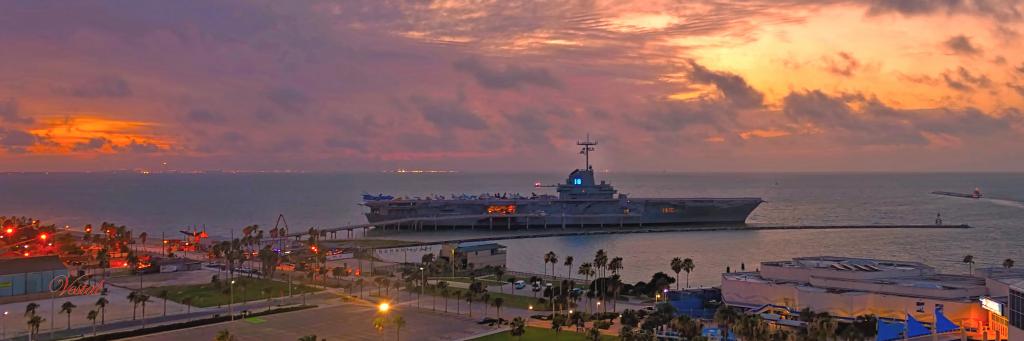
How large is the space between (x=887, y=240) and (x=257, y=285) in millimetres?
84131

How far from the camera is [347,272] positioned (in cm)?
6675

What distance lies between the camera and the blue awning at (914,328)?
40188 mm

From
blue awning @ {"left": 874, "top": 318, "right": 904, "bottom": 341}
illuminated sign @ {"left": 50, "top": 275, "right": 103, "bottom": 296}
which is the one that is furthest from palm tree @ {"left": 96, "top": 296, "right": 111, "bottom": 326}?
blue awning @ {"left": 874, "top": 318, "right": 904, "bottom": 341}

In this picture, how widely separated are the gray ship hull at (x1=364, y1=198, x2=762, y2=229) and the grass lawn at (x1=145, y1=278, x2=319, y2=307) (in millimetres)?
58616

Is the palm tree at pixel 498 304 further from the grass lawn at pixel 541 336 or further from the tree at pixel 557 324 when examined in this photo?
the tree at pixel 557 324

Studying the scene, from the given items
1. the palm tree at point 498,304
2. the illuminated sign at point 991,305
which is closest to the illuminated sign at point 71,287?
the palm tree at point 498,304

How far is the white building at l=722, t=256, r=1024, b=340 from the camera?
42.4 m

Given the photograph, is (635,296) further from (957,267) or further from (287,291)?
(957,267)

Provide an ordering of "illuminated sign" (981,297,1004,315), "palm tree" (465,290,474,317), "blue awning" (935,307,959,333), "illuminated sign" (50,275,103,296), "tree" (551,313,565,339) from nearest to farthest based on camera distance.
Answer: "illuminated sign" (981,297,1004,315)
"blue awning" (935,307,959,333)
"tree" (551,313,565,339)
"palm tree" (465,290,474,317)
"illuminated sign" (50,275,103,296)

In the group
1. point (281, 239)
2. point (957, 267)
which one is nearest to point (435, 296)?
point (281, 239)

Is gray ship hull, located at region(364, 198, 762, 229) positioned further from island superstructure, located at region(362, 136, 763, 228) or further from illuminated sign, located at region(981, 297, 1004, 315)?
illuminated sign, located at region(981, 297, 1004, 315)

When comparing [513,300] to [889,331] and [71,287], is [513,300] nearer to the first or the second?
[889,331]

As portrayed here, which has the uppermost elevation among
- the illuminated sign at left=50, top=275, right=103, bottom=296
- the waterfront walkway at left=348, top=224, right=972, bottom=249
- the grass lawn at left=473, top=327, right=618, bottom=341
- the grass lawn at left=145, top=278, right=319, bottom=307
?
the waterfront walkway at left=348, top=224, right=972, bottom=249

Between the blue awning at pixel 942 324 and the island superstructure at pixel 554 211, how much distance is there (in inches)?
3148
